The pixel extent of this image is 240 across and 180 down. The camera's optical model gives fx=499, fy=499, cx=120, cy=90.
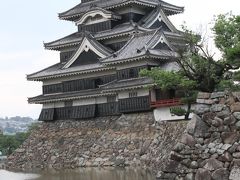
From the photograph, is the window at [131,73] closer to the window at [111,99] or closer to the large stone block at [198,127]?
the window at [111,99]

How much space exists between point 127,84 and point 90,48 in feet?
17.6

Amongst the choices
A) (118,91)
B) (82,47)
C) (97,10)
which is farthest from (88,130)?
(97,10)

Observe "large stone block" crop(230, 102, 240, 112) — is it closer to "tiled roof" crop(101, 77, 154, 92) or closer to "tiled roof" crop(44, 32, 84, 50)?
"tiled roof" crop(101, 77, 154, 92)

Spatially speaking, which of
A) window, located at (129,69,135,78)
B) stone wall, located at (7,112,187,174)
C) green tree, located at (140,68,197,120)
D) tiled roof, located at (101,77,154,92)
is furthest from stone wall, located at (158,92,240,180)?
window, located at (129,69,135,78)

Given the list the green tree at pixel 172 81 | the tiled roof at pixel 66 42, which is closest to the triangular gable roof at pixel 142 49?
the tiled roof at pixel 66 42

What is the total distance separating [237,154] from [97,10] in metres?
25.7

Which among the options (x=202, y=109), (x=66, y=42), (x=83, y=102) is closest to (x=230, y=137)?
(x=202, y=109)

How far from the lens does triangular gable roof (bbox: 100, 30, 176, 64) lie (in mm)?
30125

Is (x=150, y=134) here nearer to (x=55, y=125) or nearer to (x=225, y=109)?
(x=55, y=125)

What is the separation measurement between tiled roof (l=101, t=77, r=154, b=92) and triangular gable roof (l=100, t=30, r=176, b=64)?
1.36 meters

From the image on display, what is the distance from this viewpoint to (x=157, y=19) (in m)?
36.0

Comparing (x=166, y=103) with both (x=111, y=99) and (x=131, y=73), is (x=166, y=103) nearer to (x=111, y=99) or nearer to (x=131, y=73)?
(x=131, y=73)

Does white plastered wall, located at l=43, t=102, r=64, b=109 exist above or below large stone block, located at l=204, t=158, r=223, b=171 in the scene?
above

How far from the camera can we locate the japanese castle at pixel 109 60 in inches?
1203
